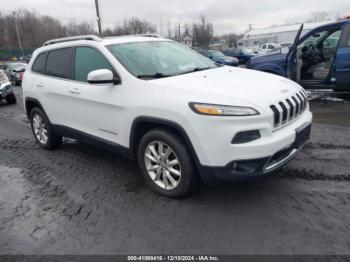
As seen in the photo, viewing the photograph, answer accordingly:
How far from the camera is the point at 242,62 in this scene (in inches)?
1149

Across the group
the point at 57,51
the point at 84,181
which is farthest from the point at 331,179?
the point at 57,51

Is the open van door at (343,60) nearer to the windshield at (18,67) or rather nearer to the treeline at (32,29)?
the windshield at (18,67)

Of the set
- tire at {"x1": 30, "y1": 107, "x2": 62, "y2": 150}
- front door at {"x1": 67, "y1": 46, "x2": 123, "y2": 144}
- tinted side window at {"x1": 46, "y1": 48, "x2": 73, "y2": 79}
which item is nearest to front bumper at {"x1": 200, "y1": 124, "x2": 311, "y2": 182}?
front door at {"x1": 67, "y1": 46, "x2": 123, "y2": 144}

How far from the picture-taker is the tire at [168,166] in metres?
3.29

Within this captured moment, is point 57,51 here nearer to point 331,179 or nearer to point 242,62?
point 331,179

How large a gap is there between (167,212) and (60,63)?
2.87 metres

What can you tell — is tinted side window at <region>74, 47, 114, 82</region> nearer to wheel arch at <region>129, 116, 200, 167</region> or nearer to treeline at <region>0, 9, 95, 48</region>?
wheel arch at <region>129, 116, 200, 167</region>

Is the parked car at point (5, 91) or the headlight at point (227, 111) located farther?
the parked car at point (5, 91)

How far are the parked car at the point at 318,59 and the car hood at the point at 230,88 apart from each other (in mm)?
4258

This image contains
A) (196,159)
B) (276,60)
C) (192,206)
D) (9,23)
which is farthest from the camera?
(9,23)

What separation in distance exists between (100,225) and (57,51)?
3010mm

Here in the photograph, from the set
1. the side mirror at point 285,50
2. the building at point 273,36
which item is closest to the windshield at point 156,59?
the side mirror at point 285,50

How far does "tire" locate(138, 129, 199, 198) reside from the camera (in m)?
3.29

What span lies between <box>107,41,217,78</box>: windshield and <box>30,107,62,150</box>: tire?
2090mm
